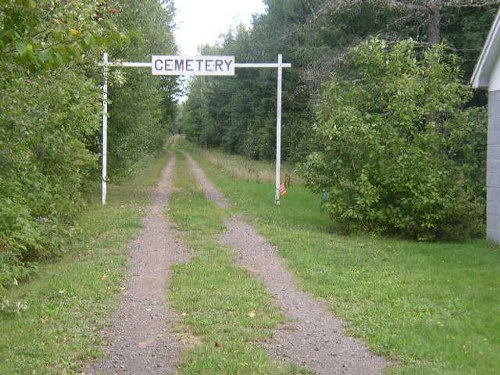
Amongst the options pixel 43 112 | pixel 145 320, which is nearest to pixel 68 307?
pixel 145 320

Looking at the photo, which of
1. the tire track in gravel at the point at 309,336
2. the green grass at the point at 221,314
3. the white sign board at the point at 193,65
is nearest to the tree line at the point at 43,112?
the green grass at the point at 221,314

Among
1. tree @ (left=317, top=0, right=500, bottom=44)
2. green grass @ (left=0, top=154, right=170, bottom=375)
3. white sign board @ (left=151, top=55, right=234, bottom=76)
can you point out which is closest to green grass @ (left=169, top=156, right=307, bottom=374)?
green grass @ (left=0, top=154, right=170, bottom=375)

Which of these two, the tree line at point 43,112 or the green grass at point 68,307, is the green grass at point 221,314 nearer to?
the green grass at point 68,307

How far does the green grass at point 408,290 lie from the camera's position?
623 cm

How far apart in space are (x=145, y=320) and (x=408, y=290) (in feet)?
12.0

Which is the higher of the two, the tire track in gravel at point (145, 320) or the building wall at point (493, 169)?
the building wall at point (493, 169)

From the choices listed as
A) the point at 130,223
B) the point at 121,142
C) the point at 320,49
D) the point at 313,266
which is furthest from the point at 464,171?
the point at 320,49

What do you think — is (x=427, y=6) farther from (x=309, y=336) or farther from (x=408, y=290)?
(x=309, y=336)

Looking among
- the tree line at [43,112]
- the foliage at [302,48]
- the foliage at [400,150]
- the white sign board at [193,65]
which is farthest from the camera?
the foliage at [302,48]

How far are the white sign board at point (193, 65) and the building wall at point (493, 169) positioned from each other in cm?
728

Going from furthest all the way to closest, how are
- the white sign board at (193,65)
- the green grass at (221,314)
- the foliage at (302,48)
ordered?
the foliage at (302,48) < the white sign board at (193,65) < the green grass at (221,314)

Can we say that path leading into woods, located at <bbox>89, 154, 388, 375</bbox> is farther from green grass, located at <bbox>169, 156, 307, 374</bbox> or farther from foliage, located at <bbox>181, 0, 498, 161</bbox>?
foliage, located at <bbox>181, 0, 498, 161</bbox>

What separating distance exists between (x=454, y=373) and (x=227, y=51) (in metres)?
45.1

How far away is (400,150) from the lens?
46.4ft
